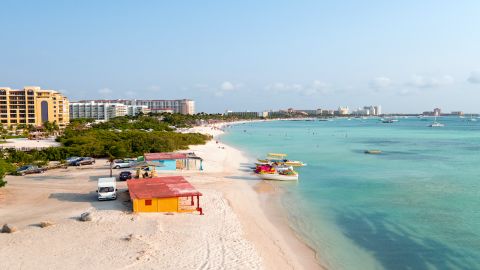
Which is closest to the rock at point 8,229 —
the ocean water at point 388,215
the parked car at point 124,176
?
the ocean water at point 388,215

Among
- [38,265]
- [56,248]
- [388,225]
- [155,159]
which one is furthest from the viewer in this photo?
[155,159]

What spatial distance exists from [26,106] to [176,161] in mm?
72896

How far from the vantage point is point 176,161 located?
36531mm

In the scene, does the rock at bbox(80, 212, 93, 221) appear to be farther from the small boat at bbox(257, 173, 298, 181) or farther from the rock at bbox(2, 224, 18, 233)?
the small boat at bbox(257, 173, 298, 181)

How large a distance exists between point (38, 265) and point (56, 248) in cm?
167

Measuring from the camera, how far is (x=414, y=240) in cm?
Result: 1955

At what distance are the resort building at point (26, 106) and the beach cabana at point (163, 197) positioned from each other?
78123 millimetres

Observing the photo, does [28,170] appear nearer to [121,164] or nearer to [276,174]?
[121,164]

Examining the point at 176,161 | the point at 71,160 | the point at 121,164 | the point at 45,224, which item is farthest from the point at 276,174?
the point at 45,224

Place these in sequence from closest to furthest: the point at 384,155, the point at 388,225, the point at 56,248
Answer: the point at 56,248 → the point at 388,225 → the point at 384,155

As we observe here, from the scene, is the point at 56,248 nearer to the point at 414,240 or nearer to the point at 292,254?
the point at 292,254

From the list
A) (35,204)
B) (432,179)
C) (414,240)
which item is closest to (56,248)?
(35,204)

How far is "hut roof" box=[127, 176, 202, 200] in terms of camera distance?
21.0 metres

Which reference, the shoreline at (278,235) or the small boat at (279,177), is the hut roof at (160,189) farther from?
the small boat at (279,177)
